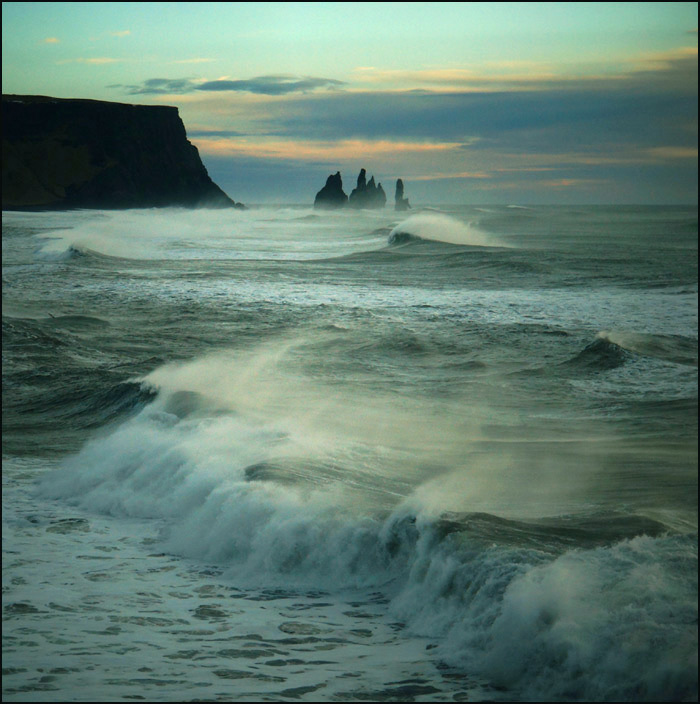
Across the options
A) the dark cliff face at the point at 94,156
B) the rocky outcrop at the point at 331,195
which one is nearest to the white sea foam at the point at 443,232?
the dark cliff face at the point at 94,156

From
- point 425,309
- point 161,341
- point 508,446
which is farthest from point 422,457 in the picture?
point 425,309

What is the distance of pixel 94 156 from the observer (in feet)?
295

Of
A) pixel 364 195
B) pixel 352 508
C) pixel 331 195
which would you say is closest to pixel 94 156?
pixel 331 195

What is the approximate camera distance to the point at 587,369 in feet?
37.9

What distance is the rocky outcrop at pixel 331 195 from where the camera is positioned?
118062 mm

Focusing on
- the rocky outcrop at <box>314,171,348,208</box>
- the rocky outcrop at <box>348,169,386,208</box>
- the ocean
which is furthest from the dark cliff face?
the ocean

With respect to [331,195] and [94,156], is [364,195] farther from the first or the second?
[94,156]

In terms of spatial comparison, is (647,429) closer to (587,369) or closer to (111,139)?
(587,369)

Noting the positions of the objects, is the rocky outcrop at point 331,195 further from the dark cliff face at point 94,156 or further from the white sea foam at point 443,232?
the white sea foam at point 443,232

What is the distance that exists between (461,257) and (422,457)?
21729 mm

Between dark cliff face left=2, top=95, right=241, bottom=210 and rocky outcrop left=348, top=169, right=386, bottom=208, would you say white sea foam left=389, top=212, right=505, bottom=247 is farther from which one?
rocky outcrop left=348, top=169, right=386, bottom=208

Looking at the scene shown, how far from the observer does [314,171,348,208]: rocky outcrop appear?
387 ft

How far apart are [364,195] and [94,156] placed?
1776 inches

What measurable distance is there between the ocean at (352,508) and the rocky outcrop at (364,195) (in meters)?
108
